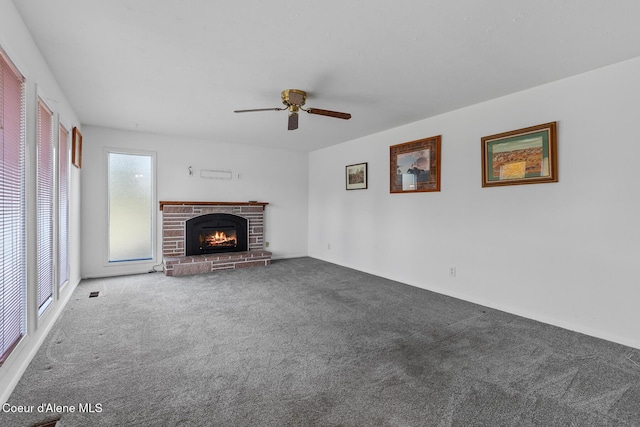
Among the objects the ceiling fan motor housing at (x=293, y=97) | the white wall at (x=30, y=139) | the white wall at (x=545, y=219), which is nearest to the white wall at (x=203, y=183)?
the white wall at (x=30, y=139)

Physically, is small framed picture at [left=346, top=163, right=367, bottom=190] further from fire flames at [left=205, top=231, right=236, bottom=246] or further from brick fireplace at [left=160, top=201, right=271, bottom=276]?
fire flames at [left=205, top=231, right=236, bottom=246]

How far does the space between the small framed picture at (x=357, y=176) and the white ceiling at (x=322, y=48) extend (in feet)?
5.55

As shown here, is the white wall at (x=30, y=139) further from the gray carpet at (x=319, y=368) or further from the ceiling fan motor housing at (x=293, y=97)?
the ceiling fan motor housing at (x=293, y=97)

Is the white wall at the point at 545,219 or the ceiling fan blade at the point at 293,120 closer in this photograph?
the white wall at the point at 545,219

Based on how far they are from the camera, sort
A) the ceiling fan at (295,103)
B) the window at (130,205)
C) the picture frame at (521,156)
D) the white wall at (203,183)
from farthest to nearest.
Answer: the window at (130,205)
the white wall at (203,183)
the ceiling fan at (295,103)
the picture frame at (521,156)

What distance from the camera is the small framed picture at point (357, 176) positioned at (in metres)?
5.46

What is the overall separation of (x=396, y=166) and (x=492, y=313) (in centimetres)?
243

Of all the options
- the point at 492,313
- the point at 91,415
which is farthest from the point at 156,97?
the point at 492,313

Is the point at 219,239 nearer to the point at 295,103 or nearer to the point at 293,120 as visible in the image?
the point at 293,120

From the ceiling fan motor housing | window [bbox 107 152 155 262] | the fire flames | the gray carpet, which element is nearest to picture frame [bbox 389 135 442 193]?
the gray carpet

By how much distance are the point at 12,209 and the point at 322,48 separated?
7.96 ft

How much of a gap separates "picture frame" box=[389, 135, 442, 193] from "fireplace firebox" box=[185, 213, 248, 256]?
303 centimetres

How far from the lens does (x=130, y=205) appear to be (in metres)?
5.15

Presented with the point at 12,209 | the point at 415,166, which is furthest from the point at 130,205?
the point at 415,166
